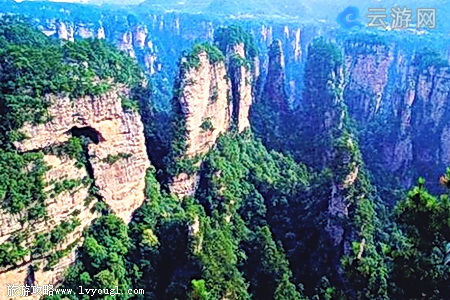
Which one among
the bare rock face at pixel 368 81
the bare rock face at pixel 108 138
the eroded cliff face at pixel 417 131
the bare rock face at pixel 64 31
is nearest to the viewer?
the bare rock face at pixel 108 138

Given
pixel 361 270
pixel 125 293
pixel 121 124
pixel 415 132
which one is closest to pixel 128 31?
pixel 415 132

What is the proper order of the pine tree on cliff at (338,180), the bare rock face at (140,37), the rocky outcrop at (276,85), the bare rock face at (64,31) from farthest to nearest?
the bare rock face at (140,37)
the bare rock face at (64,31)
the rocky outcrop at (276,85)
the pine tree on cliff at (338,180)

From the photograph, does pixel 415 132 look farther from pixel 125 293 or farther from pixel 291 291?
pixel 125 293

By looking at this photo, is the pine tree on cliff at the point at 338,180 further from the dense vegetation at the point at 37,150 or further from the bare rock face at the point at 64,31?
the bare rock face at the point at 64,31

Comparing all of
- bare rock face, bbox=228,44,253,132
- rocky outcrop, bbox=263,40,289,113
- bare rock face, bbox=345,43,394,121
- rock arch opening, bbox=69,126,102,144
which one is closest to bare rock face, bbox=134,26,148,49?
rocky outcrop, bbox=263,40,289,113

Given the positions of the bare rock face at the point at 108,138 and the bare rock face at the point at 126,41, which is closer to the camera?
the bare rock face at the point at 108,138

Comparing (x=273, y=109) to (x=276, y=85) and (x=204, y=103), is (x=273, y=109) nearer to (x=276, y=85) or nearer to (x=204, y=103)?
(x=276, y=85)

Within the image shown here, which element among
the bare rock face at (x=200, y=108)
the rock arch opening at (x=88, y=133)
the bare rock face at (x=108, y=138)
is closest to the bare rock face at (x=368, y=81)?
the bare rock face at (x=200, y=108)
